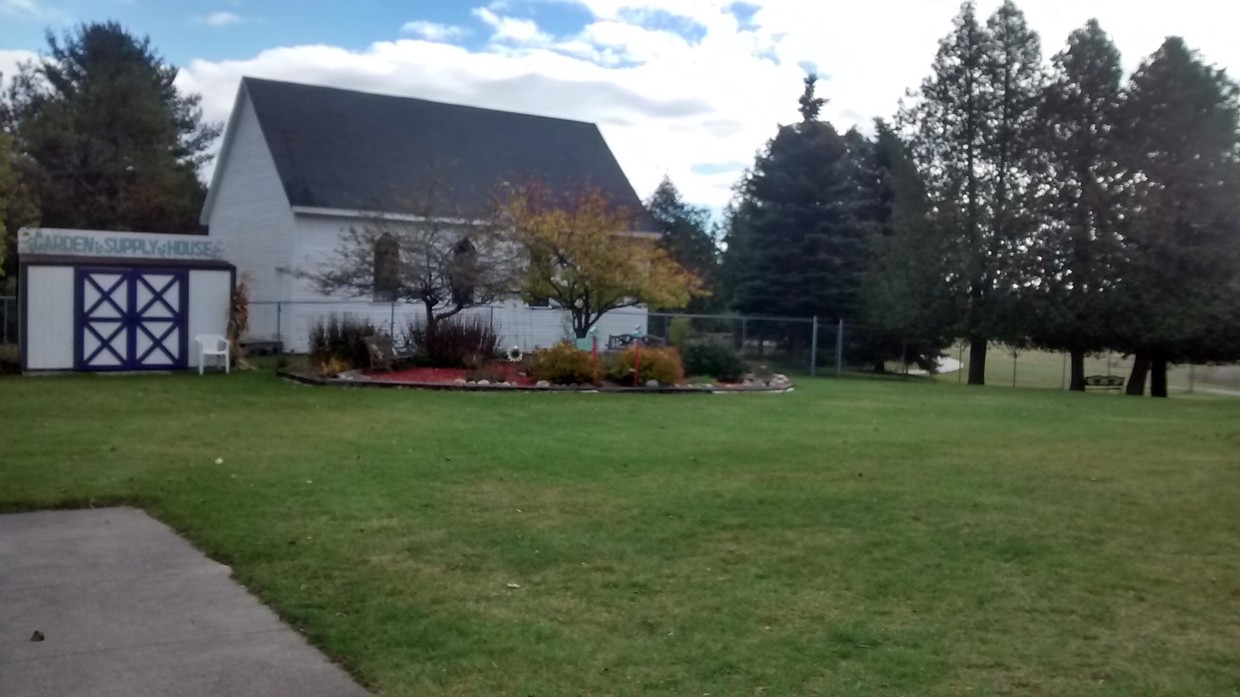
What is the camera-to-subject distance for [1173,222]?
30.2m

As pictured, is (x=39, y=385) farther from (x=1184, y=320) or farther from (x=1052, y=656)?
(x=1184, y=320)

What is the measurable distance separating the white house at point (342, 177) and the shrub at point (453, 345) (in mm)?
4530

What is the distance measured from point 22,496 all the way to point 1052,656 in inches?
304

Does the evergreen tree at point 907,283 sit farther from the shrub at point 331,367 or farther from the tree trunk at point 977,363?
the shrub at point 331,367

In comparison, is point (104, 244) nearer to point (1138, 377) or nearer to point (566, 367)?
point (566, 367)

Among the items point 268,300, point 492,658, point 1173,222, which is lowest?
point 492,658

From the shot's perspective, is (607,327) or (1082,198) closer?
(1082,198)

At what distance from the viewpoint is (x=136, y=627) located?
584 cm

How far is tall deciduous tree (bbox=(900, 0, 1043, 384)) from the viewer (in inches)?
1305

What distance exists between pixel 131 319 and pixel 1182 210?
2645cm

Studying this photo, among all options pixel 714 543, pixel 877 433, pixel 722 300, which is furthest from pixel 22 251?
pixel 722 300

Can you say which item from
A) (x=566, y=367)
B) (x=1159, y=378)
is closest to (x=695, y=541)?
(x=566, y=367)

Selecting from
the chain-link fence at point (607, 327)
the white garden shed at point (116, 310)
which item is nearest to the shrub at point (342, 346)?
the white garden shed at point (116, 310)

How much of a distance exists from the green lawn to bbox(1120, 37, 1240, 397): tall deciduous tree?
671 inches
